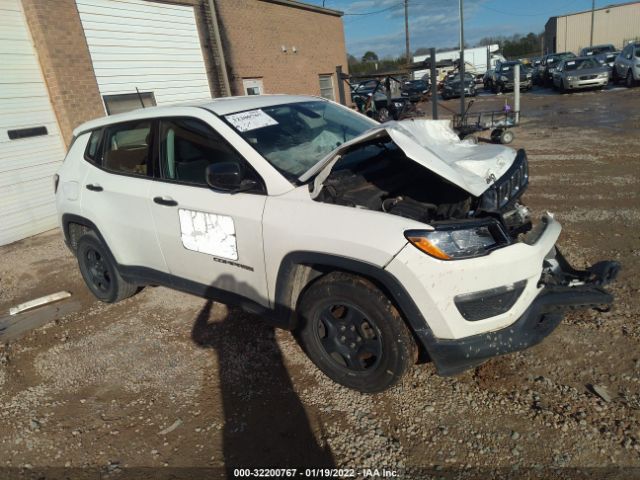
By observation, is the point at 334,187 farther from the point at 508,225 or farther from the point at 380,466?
the point at 380,466

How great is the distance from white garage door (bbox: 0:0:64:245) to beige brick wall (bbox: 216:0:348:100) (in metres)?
6.02

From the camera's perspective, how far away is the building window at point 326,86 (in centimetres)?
1873

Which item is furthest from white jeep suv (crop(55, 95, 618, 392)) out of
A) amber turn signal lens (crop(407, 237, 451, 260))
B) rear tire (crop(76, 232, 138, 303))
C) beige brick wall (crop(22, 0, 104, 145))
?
beige brick wall (crop(22, 0, 104, 145))

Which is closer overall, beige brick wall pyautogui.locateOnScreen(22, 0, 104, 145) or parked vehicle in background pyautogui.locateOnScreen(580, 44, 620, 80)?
beige brick wall pyautogui.locateOnScreen(22, 0, 104, 145)

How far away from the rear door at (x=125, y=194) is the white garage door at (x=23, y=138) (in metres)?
4.47

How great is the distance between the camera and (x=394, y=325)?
8.07ft

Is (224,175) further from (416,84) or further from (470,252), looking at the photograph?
(416,84)

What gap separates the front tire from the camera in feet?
8.16

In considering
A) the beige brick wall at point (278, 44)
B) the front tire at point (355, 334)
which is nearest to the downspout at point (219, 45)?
the beige brick wall at point (278, 44)

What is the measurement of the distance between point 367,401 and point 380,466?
0.49m

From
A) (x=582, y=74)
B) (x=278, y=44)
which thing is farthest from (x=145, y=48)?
(x=582, y=74)

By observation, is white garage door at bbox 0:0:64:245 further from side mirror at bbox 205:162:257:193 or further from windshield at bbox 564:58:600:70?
windshield at bbox 564:58:600:70

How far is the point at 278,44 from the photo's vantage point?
605 inches

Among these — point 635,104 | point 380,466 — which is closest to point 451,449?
point 380,466
